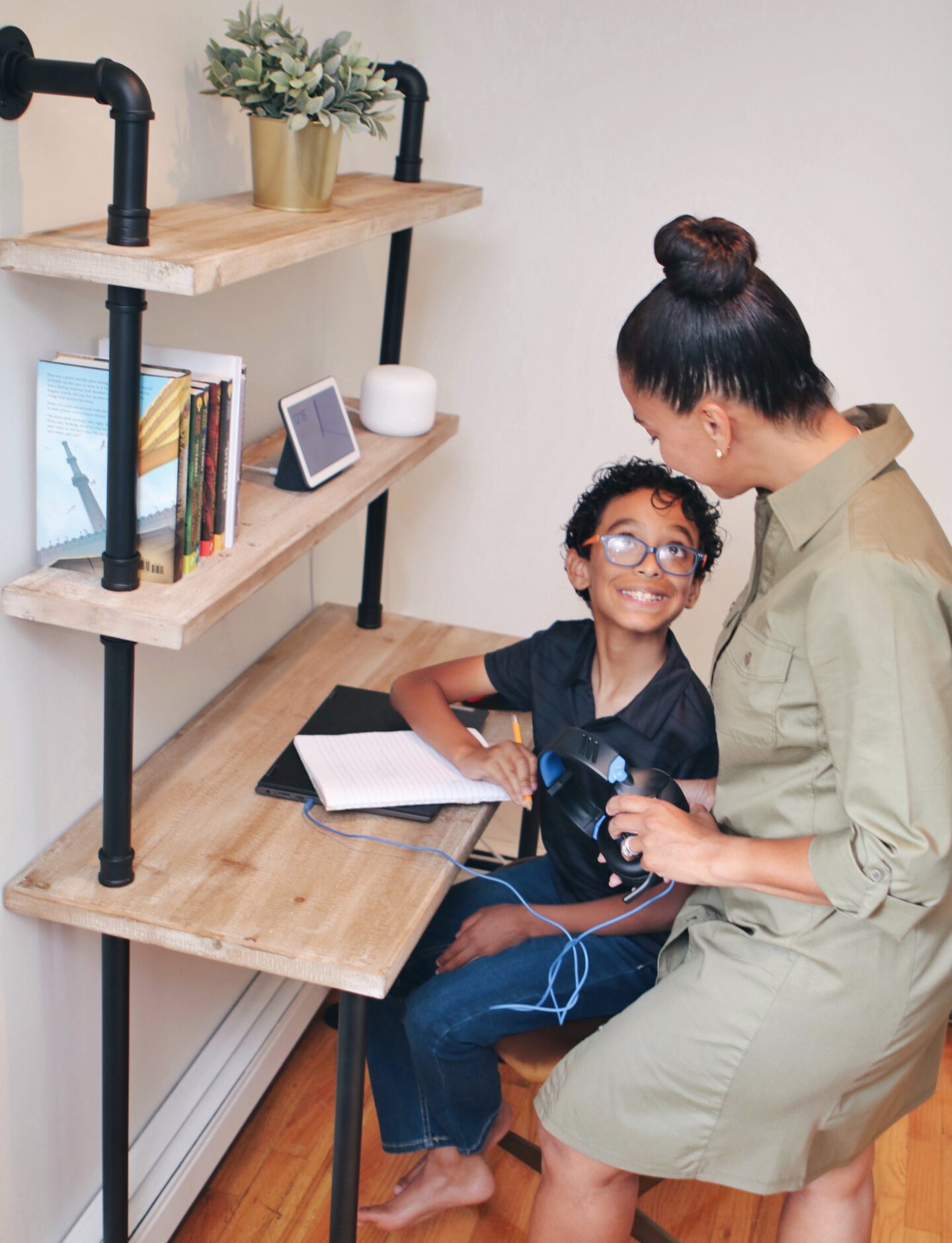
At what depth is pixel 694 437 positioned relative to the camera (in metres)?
1.32

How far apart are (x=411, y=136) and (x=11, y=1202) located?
175 centimetres

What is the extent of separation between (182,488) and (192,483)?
0.14ft

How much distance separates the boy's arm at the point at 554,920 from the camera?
169 cm

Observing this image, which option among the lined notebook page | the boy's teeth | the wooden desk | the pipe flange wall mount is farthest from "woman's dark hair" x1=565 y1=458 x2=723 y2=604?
the pipe flange wall mount

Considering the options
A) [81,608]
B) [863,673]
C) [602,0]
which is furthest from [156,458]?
[602,0]

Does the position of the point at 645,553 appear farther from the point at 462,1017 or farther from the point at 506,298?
the point at 506,298

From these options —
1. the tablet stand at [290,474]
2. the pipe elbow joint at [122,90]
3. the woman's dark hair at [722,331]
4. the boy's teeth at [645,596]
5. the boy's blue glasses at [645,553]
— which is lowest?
the boy's teeth at [645,596]

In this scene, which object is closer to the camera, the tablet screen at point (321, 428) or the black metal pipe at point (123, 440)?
the black metal pipe at point (123, 440)

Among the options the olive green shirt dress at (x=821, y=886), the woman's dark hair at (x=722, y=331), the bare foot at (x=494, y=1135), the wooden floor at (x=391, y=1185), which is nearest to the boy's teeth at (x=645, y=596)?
the olive green shirt dress at (x=821, y=886)

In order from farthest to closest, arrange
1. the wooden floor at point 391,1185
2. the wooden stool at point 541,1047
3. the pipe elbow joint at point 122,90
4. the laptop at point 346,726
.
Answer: the wooden floor at point 391,1185 → the laptop at point 346,726 → the wooden stool at point 541,1047 → the pipe elbow joint at point 122,90

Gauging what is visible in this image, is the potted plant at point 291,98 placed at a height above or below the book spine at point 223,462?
above

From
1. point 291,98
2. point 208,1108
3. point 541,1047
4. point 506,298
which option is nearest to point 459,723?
point 541,1047

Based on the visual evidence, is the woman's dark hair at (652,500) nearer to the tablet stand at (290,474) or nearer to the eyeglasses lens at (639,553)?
the eyeglasses lens at (639,553)

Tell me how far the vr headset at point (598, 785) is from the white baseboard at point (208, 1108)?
0.91m
